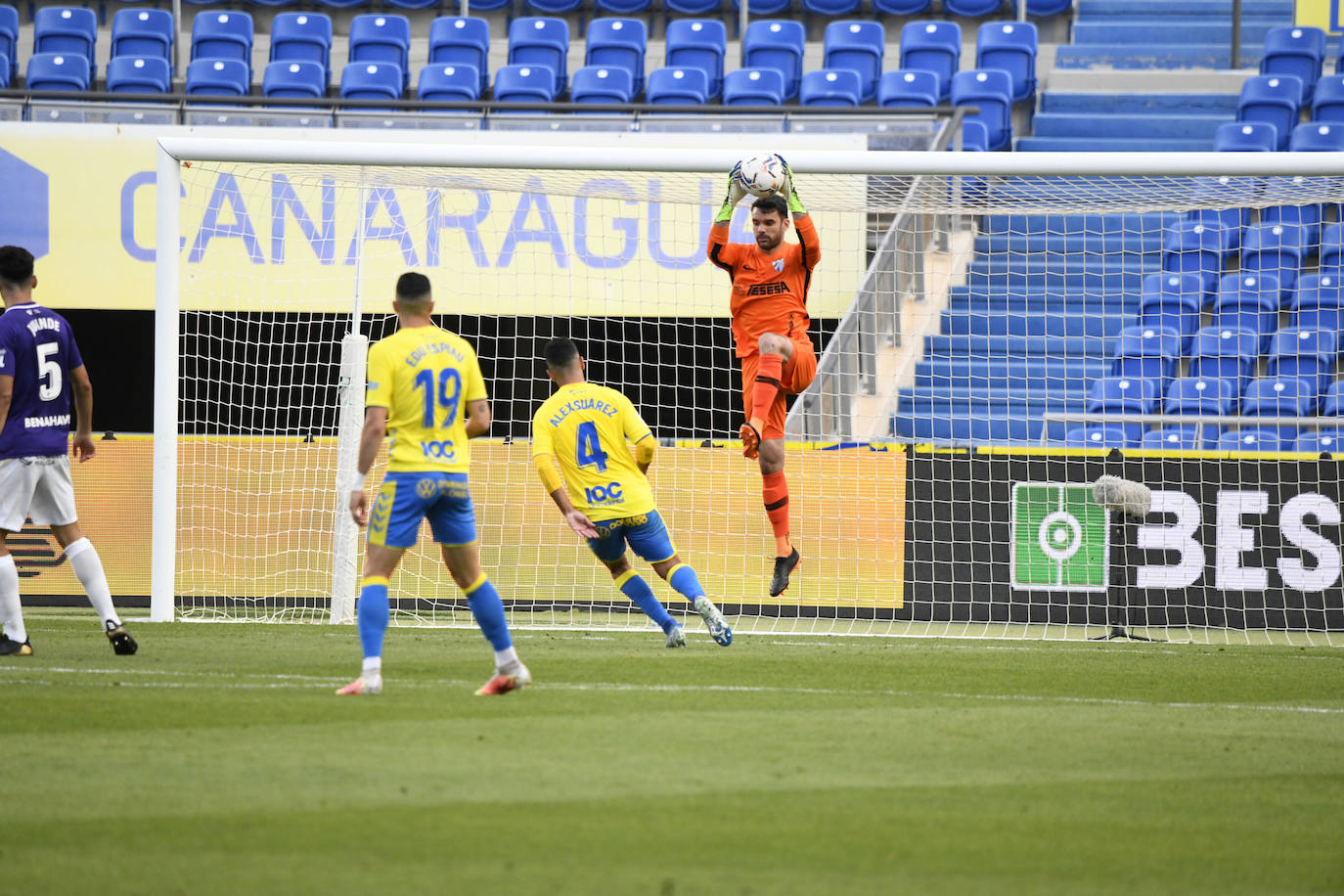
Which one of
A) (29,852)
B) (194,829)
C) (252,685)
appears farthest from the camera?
(252,685)

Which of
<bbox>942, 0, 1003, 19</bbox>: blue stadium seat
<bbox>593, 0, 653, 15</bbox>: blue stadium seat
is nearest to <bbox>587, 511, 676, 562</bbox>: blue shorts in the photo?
<bbox>593, 0, 653, 15</bbox>: blue stadium seat

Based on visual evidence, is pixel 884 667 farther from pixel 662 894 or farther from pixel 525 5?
pixel 525 5

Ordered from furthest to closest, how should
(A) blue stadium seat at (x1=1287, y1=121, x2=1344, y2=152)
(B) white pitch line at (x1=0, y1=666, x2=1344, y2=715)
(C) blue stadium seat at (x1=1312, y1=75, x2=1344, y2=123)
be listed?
(C) blue stadium seat at (x1=1312, y1=75, x2=1344, y2=123)
(A) blue stadium seat at (x1=1287, y1=121, x2=1344, y2=152)
(B) white pitch line at (x1=0, y1=666, x2=1344, y2=715)

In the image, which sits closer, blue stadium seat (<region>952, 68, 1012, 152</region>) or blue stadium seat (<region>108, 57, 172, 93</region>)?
blue stadium seat (<region>952, 68, 1012, 152</region>)

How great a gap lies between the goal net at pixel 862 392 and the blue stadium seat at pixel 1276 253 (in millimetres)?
53

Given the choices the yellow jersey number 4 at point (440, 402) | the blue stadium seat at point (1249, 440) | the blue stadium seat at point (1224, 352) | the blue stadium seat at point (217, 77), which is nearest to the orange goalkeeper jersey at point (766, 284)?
the yellow jersey number 4 at point (440, 402)

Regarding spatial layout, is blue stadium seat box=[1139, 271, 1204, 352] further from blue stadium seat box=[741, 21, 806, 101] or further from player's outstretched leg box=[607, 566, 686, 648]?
player's outstretched leg box=[607, 566, 686, 648]

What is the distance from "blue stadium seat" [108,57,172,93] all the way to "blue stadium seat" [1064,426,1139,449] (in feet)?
38.3

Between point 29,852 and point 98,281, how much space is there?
44.1ft

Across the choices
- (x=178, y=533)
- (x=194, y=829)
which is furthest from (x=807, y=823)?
(x=178, y=533)

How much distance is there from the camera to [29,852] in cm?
398

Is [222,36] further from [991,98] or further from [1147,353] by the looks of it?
[1147,353]

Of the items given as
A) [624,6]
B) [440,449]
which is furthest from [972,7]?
[440,449]

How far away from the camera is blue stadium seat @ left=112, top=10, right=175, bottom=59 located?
19.7 m
